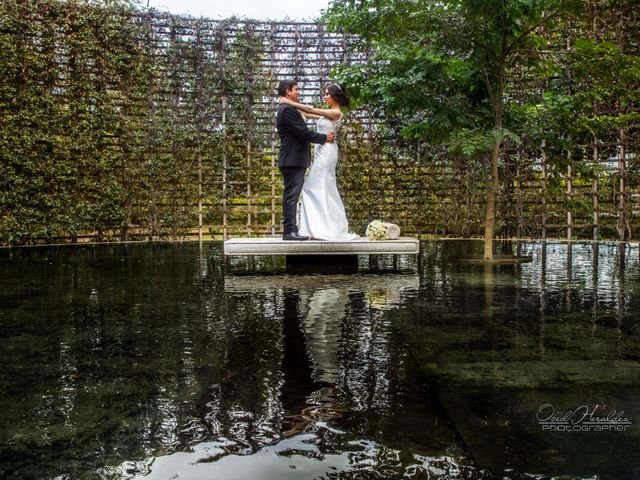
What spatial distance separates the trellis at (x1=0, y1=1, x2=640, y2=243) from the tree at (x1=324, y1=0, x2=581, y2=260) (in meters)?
3.90

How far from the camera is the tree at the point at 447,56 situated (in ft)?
24.1

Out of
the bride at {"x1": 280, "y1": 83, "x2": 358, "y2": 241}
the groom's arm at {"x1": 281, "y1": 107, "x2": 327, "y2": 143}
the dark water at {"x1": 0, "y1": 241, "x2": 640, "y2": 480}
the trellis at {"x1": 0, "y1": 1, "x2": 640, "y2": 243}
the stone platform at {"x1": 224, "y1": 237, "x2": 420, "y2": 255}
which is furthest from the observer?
the trellis at {"x1": 0, "y1": 1, "x2": 640, "y2": 243}

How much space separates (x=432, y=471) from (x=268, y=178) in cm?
1178

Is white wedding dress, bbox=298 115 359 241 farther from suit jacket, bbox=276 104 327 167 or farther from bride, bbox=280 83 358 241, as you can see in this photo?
suit jacket, bbox=276 104 327 167

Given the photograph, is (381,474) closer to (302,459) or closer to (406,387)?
(302,459)

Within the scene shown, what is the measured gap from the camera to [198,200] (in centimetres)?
1307

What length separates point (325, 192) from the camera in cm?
786

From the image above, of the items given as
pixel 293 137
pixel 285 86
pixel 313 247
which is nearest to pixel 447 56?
pixel 285 86

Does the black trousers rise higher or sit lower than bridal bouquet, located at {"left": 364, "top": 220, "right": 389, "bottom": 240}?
higher

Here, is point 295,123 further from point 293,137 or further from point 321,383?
point 321,383

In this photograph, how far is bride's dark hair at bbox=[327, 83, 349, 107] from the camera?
25.7 feet

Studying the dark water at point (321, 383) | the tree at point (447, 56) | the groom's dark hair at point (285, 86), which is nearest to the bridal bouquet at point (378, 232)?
the tree at point (447, 56)

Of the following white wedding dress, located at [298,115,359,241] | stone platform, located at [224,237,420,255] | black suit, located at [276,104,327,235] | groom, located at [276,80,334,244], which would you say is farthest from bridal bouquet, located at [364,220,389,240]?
black suit, located at [276,104,327,235]

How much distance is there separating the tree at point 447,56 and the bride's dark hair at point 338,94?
302mm
